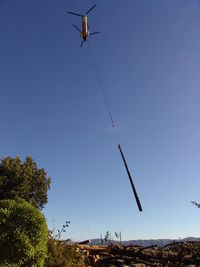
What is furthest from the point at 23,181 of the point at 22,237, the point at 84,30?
the point at 22,237

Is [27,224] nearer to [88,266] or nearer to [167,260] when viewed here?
[88,266]

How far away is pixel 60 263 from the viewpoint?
3.78 m

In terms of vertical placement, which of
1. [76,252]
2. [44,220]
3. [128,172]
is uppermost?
[128,172]

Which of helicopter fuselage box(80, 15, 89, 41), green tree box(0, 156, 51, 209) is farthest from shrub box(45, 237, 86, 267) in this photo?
green tree box(0, 156, 51, 209)

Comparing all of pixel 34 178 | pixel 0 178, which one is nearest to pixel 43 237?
pixel 0 178

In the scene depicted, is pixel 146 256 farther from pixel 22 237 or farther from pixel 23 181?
pixel 23 181

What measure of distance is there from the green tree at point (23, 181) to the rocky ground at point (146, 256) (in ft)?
133

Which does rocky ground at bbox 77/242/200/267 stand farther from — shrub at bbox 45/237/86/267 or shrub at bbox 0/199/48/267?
shrub at bbox 0/199/48/267

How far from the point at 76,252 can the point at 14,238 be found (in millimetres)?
1171

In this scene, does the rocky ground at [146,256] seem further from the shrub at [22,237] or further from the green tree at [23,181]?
the green tree at [23,181]

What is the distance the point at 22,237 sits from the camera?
4.41 meters

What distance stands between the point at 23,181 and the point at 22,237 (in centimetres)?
4367

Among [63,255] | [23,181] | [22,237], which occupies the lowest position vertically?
[63,255]

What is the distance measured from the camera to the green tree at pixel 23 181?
43344 mm
